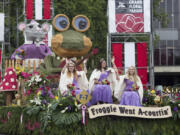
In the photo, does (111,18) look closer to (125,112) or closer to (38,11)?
(38,11)

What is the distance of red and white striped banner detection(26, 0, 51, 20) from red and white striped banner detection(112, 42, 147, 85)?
573 centimetres

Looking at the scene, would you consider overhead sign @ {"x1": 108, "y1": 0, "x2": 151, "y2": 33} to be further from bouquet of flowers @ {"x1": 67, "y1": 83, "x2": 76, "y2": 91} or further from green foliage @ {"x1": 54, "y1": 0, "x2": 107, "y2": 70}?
green foliage @ {"x1": 54, "y1": 0, "x2": 107, "y2": 70}

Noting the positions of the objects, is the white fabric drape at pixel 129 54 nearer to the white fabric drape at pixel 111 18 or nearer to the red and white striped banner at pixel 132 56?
the red and white striped banner at pixel 132 56

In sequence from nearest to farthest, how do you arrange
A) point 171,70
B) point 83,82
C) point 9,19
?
point 83,82, point 9,19, point 171,70

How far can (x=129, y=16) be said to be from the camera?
46.1 ft

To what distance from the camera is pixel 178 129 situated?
8.18 metres

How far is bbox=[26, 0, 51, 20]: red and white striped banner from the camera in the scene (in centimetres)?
1814

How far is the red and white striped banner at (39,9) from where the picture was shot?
714 inches

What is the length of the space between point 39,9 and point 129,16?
19.8ft

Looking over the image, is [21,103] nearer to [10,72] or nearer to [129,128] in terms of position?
[10,72]

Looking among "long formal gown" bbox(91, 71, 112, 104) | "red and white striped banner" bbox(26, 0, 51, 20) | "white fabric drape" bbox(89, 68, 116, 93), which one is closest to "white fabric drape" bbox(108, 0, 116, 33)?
"white fabric drape" bbox(89, 68, 116, 93)

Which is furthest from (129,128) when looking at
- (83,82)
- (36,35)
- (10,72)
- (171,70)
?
(171,70)

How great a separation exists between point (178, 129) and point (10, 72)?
6221 mm

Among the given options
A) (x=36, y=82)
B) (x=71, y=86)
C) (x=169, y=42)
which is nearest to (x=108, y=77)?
(x=71, y=86)
